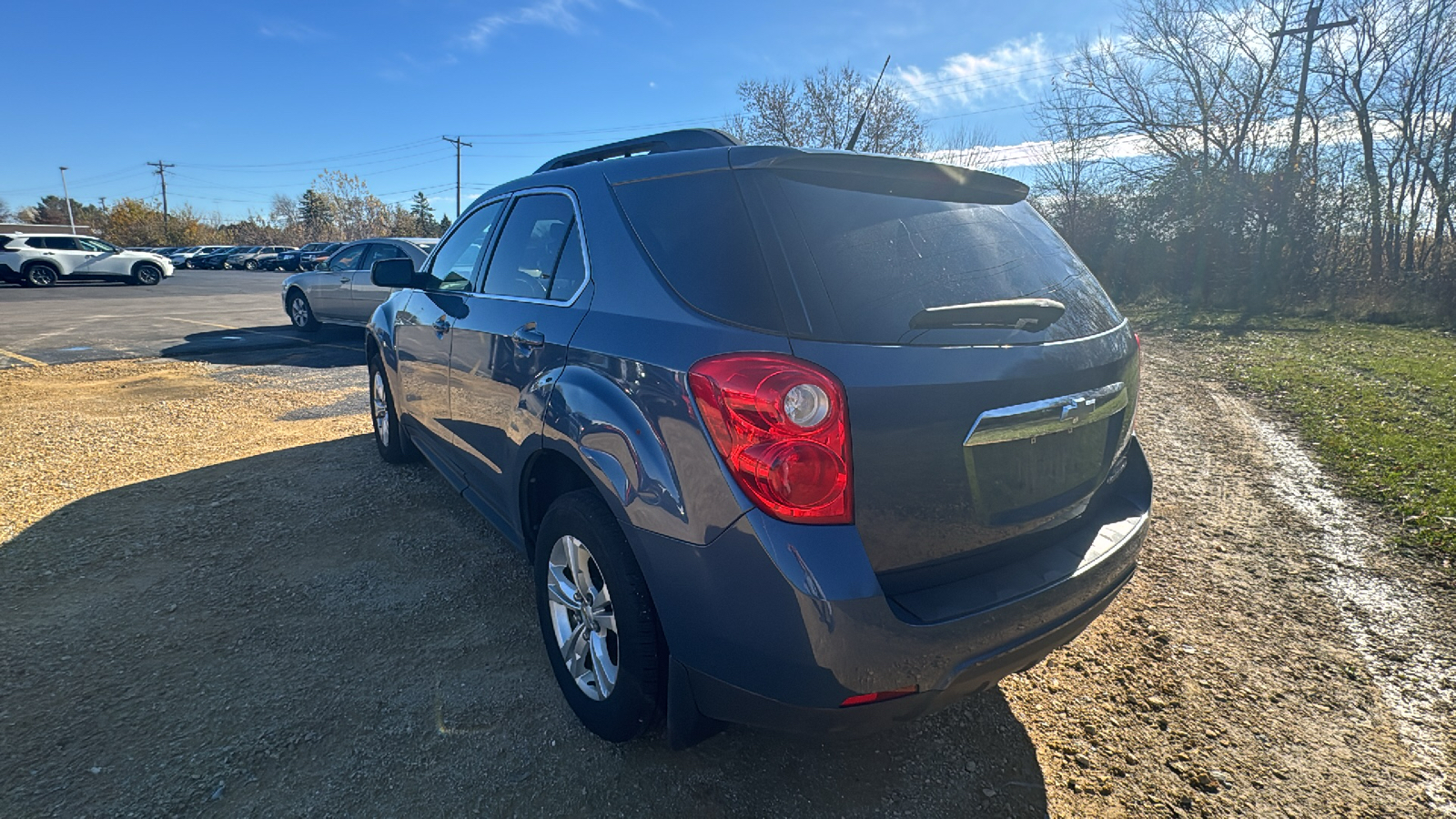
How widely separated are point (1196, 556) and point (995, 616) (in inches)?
101

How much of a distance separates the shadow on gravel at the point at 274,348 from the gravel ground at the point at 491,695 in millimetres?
5258

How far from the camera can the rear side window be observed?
175 cm

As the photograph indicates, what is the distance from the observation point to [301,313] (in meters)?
11.9

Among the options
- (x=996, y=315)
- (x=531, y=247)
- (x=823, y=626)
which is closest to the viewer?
(x=823, y=626)

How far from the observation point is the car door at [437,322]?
131 inches

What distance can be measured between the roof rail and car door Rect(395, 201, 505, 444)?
18.2 inches

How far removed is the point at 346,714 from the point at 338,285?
10.3 meters

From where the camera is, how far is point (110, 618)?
9.52 feet

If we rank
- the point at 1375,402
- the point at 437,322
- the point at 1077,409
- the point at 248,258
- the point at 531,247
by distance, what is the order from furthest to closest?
the point at 248,258 < the point at 1375,402 < the point at 437,322 < the point at 531,247 < the point at 1077,409

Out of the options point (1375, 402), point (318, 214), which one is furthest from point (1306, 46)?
point (318, 214)

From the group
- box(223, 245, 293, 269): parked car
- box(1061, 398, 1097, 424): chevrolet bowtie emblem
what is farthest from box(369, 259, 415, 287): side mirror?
box(223, 245, 293, 269): parked car

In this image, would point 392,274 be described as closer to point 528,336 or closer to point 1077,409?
point 528,336

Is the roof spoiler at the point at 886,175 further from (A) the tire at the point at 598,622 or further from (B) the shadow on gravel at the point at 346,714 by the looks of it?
(B) the shadow on gravel at the point at 346,714

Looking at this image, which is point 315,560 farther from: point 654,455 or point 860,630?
point 860,630
